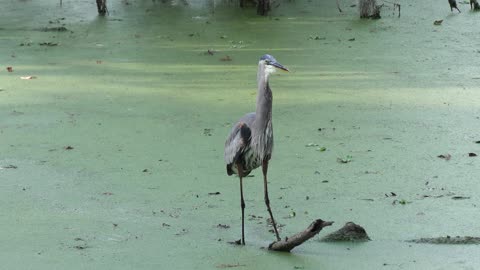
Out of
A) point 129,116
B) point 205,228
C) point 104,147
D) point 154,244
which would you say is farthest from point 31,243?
point 129,116

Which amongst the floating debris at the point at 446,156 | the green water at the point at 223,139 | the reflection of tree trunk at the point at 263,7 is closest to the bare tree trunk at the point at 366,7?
the green water at the point at 223,139

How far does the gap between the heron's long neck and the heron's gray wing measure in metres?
0.07

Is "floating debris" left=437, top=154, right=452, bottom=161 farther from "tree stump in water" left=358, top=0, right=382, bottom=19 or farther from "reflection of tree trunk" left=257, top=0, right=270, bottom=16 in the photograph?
"reflection of tree trunk" left=257, top=0, right=270, bottom=16

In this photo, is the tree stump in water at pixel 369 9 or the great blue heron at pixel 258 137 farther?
the tree stump in water at pixel 369 9

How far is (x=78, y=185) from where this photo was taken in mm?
3504

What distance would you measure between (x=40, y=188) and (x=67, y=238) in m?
0.62

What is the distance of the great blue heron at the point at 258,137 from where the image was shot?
9.45 feet

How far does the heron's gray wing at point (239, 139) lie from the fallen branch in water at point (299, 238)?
0.37 metres

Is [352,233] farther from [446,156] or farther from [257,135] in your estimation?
[446,156]

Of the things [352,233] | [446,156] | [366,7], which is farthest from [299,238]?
[366,7]

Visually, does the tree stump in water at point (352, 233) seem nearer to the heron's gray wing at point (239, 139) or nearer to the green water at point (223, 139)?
the green water at point (223, 139)

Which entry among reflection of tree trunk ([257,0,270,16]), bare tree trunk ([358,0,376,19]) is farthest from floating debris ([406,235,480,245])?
reflection of tree trunk ([257,0,270,16])

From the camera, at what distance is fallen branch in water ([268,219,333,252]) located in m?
2.51

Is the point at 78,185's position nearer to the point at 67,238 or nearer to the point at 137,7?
the point at 67,238
